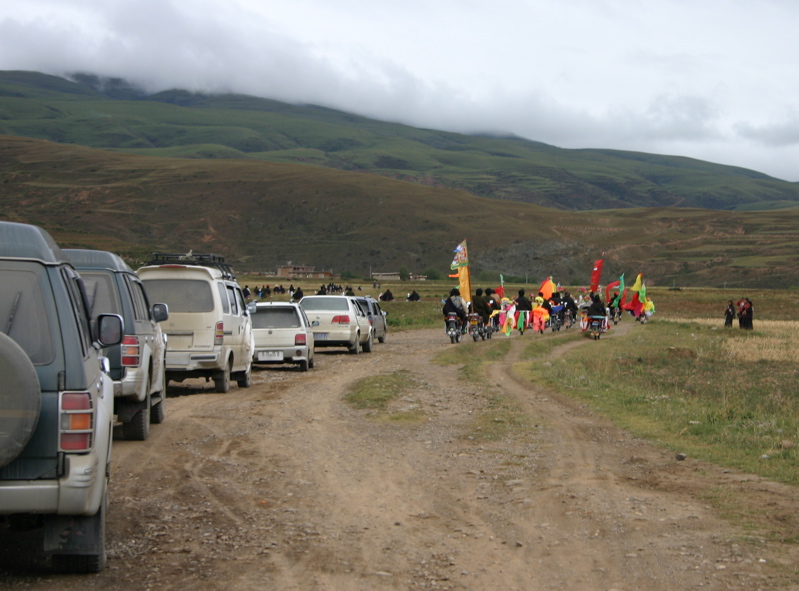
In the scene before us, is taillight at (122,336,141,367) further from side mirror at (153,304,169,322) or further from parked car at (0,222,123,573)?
parked car at (0,222,123,573)

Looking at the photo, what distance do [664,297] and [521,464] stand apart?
245ft

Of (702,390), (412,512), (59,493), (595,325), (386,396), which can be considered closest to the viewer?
(59,493)

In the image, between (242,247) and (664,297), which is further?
(242,247)

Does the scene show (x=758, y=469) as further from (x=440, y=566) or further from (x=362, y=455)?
(x=440, y=566)

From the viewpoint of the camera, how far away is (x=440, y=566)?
20.9 ft

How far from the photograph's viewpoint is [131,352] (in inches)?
435

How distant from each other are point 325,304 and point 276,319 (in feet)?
17.5

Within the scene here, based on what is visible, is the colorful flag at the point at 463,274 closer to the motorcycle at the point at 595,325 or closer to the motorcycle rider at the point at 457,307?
the motorcycle rider at the point at 457,307

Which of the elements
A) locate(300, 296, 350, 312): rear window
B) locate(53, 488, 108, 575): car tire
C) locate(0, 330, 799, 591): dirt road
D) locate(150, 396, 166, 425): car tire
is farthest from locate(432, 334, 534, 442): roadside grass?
locate(53, 488, 108, 575): car tire

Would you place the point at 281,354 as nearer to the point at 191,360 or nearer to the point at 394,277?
the point at 191,360

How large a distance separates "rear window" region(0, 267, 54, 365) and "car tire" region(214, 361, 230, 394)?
1046 cm

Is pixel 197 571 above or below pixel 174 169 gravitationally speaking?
below

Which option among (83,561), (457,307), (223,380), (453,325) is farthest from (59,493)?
(457,307)

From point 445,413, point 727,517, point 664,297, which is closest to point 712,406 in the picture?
point 445,413
